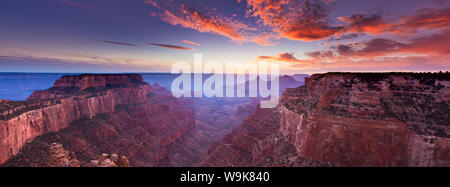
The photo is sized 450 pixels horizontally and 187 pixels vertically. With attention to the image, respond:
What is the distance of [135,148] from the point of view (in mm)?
38531

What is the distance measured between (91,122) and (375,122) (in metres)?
49.5

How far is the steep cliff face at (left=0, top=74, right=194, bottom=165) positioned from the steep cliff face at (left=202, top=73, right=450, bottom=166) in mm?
32358

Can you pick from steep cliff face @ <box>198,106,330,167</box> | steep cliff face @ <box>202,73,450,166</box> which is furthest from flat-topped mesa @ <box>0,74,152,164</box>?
steep cliff face @ <box>202,73,450,166</box>

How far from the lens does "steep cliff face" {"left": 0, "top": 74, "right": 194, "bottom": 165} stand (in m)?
21.1

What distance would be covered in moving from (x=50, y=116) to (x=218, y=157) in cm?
3081

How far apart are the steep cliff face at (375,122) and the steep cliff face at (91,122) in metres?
32.4

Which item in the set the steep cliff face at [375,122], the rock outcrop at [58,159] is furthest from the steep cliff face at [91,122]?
the steep cliff face at [375,122]

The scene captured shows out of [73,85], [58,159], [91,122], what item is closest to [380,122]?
[58,159]

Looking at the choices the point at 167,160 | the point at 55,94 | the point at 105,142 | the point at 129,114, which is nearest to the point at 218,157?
the point at 167,160

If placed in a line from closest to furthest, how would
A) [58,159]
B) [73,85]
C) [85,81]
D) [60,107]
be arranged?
[58,159] → [60,107] → [85,81] → [73,85]

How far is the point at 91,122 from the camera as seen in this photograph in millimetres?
36469

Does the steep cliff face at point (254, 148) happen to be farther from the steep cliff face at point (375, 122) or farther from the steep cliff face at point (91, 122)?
the steep cliff face at point (91, 122)

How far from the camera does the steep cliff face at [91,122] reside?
21125 mm

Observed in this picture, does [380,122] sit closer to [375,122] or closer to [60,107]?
[375,122]
